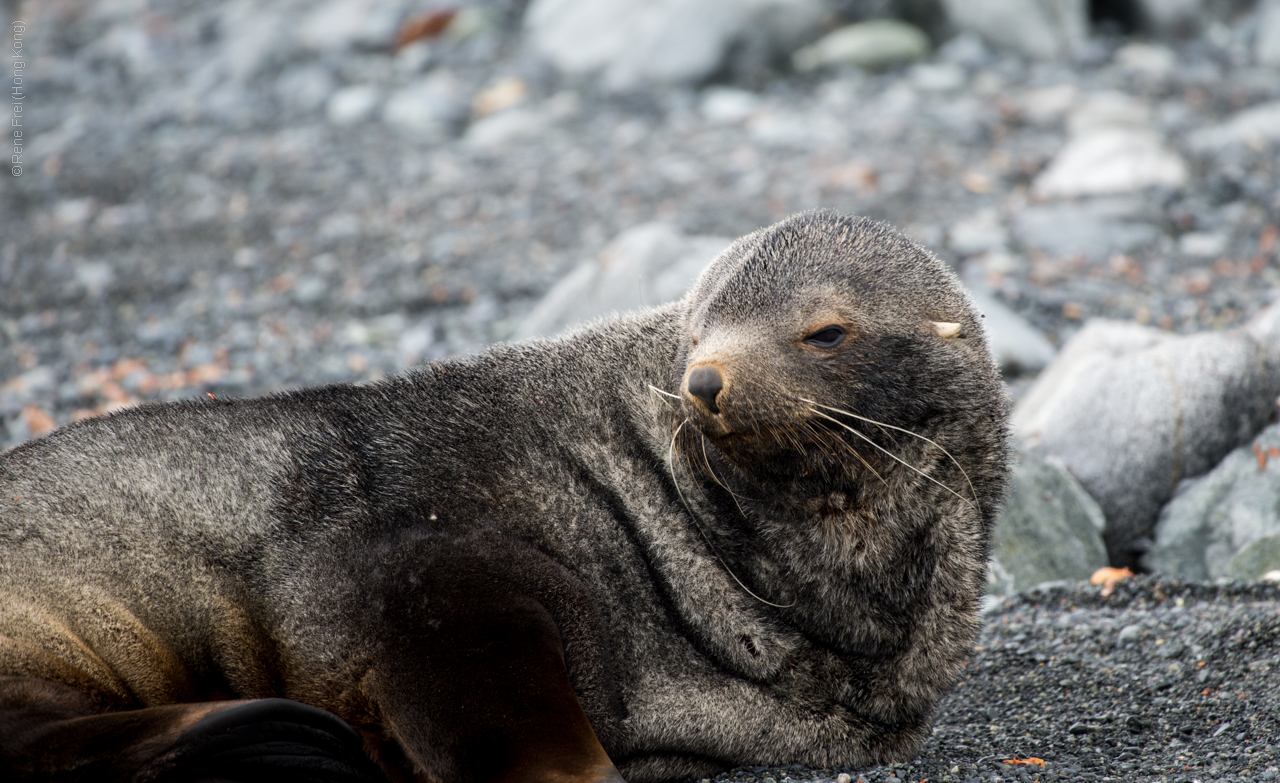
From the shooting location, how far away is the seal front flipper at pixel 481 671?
128 inches

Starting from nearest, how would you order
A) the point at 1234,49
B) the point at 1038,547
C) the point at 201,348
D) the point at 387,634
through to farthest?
1. the point at 387,634
2. the point at 1038,547
3. the point at 201,348
4. the point at 1234,49

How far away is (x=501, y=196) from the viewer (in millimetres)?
10609

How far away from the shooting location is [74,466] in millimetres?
3561

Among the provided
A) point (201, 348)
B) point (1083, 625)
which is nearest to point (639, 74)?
point (201, 348)

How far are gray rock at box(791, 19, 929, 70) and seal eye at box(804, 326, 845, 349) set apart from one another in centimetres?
899

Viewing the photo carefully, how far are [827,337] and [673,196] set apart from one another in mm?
6810

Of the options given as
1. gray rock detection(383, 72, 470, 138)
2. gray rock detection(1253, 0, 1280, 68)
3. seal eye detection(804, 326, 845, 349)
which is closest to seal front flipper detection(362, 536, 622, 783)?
seal eye detection(804, 326, 845, 349)

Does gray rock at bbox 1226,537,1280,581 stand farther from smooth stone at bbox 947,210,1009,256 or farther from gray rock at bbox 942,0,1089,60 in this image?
gray rock at bbox 942,0,1089,60

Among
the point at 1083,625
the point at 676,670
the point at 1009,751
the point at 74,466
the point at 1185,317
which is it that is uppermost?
the point at 74,466

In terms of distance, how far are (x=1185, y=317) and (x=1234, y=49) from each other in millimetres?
5416

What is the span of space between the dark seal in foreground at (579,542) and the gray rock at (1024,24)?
8.98m

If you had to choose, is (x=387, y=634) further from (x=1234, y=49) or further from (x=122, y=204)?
(x=1234, y=49)

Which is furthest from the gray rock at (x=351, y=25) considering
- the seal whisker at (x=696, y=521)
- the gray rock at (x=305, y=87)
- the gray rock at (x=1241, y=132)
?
the seal whisker at (x=696, y=521)

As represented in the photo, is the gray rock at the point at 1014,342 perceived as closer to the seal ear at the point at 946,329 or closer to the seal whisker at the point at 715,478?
the seal ear at the point at 946,329
